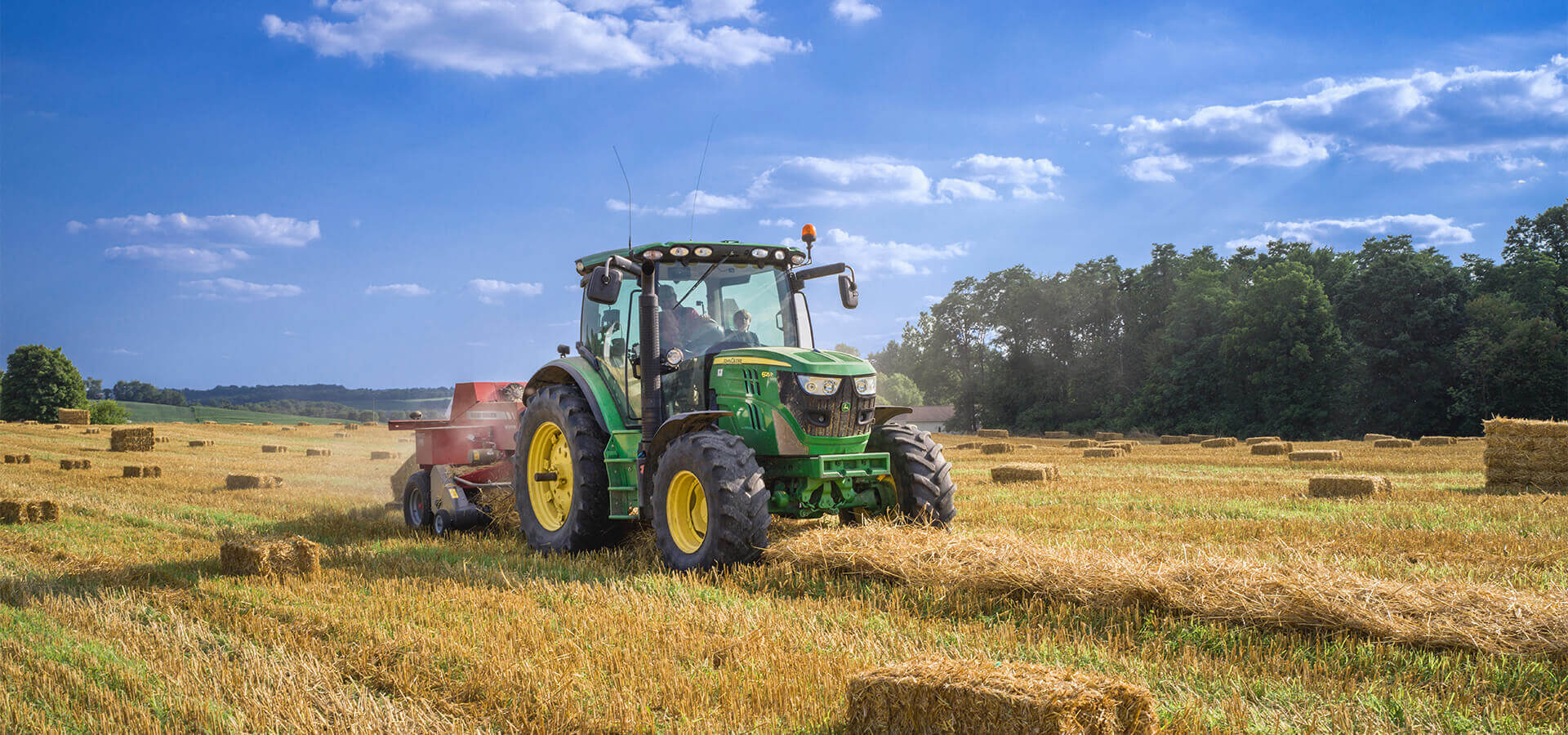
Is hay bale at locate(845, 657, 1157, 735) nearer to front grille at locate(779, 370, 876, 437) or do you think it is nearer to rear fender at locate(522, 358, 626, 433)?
front grille at locate(779, 370, 876, 437)

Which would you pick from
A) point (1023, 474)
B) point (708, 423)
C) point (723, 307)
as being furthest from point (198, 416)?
point (708, 423)

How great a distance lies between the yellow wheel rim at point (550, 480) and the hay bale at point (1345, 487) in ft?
30.2

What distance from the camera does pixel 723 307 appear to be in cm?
801

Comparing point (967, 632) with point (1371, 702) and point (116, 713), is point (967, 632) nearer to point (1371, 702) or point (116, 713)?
point (1371, 702)

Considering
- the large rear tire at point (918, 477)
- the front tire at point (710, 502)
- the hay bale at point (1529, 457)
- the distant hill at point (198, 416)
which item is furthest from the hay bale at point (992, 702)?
the distant hill at point (198, 416)

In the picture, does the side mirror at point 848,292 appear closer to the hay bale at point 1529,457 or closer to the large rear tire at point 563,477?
the large rear tire at point 563,477

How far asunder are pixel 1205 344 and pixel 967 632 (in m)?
51.6

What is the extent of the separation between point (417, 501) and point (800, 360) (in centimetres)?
533

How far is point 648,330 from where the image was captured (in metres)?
7.36

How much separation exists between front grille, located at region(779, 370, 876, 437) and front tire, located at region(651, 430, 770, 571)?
0.46 meters

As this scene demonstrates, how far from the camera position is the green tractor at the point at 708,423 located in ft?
22.4

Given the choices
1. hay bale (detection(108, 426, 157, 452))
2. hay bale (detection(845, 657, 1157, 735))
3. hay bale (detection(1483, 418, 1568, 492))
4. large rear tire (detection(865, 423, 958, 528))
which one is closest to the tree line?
hay bale (detection(1483, 418, 1568, 492))

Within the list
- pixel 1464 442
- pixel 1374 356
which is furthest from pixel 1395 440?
pixel 1374 356

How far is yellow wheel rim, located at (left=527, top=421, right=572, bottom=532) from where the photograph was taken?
8.57m
